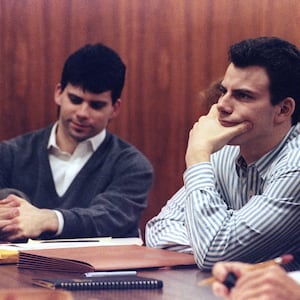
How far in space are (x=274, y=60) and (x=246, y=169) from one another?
31 centimetres

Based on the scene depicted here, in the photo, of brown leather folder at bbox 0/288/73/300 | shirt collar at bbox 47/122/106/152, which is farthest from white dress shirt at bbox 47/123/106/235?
brown leather folder at bbox 0/288/73/300

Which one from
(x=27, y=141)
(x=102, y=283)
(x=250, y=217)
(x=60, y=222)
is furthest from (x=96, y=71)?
(x=102, y=283)

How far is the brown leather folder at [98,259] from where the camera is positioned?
181cm

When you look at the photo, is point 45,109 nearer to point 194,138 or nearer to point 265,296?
point 194,138

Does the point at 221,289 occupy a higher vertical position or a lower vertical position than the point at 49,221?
higher

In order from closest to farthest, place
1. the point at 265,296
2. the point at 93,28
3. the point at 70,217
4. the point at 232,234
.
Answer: the point at 265,296
the point at 232,234
the point at 70,217
the point at 93,28

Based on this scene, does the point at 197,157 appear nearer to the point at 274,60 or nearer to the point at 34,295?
the point at 274,60

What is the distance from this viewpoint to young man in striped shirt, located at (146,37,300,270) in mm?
2018

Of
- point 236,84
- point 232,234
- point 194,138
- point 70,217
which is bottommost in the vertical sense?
point 70,217

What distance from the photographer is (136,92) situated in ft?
12.9

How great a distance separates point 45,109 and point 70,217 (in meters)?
1.39

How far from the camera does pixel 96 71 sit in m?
3.15

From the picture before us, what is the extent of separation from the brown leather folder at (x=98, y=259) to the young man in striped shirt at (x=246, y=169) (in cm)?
9

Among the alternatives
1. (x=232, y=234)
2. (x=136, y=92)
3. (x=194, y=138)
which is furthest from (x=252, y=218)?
(x=136, y=92)
